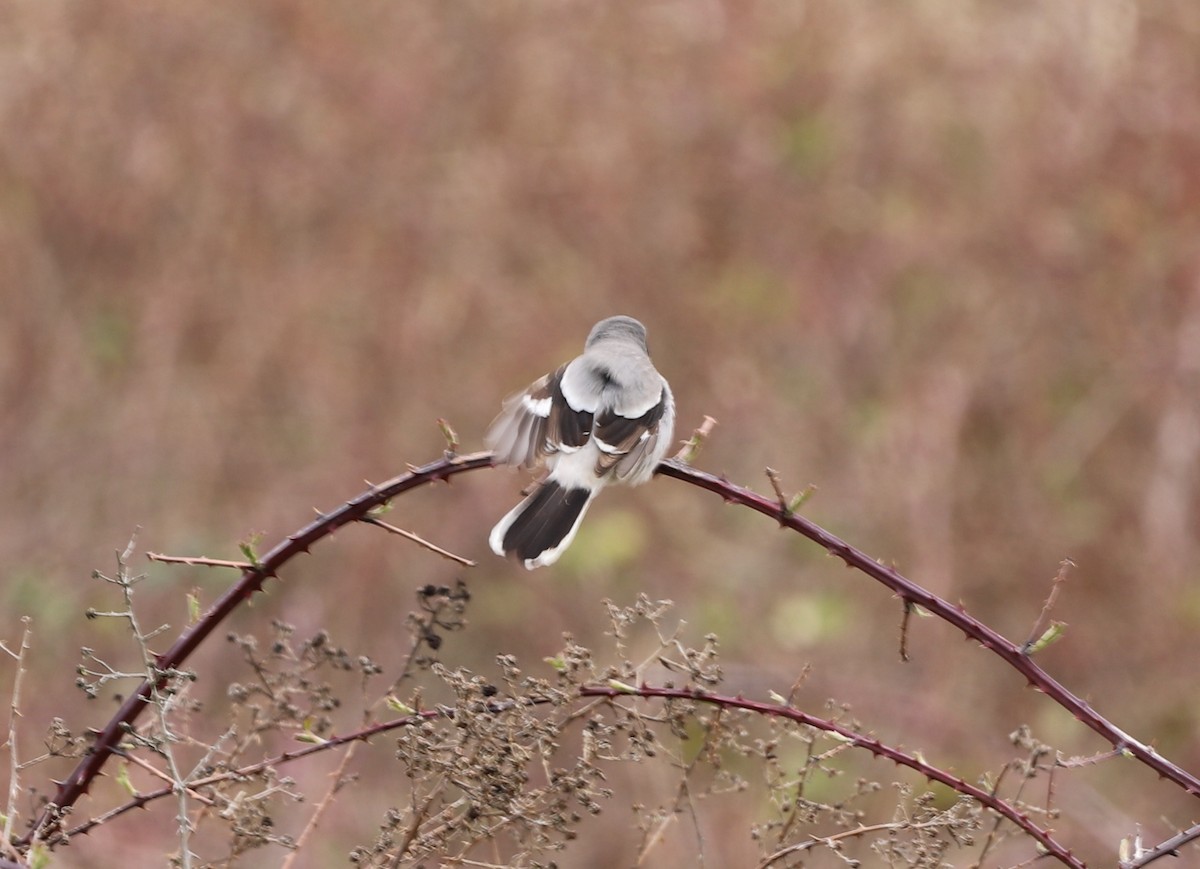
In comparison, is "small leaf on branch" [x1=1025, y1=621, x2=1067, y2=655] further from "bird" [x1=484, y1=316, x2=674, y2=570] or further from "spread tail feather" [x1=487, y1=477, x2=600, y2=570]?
"bird" [x1=484, y1=316, x2=674, y2=570]

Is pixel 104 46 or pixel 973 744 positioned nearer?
pixel 973 744

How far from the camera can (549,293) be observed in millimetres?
8211

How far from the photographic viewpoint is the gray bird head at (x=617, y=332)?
16.1ft

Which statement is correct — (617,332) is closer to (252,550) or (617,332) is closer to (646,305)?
(252,550)

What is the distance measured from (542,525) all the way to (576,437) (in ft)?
2.00

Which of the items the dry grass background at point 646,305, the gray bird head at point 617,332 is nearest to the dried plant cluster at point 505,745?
the gray bird head at point 617,332

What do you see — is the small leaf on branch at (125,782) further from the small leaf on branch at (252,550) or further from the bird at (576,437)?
the bird at (576,437)

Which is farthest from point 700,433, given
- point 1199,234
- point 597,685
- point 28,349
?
point 28,349

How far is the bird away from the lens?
3.44 meters

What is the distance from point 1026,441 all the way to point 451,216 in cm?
349

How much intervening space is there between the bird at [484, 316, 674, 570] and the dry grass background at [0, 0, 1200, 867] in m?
2.74

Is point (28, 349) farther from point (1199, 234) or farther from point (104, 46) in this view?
point (1199, 234)

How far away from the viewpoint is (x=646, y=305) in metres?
8.20

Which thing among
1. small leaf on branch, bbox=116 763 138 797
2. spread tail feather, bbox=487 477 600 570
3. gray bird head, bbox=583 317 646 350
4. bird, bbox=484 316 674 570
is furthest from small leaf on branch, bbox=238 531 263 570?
gray bird head, bbox=583 317 646 350
